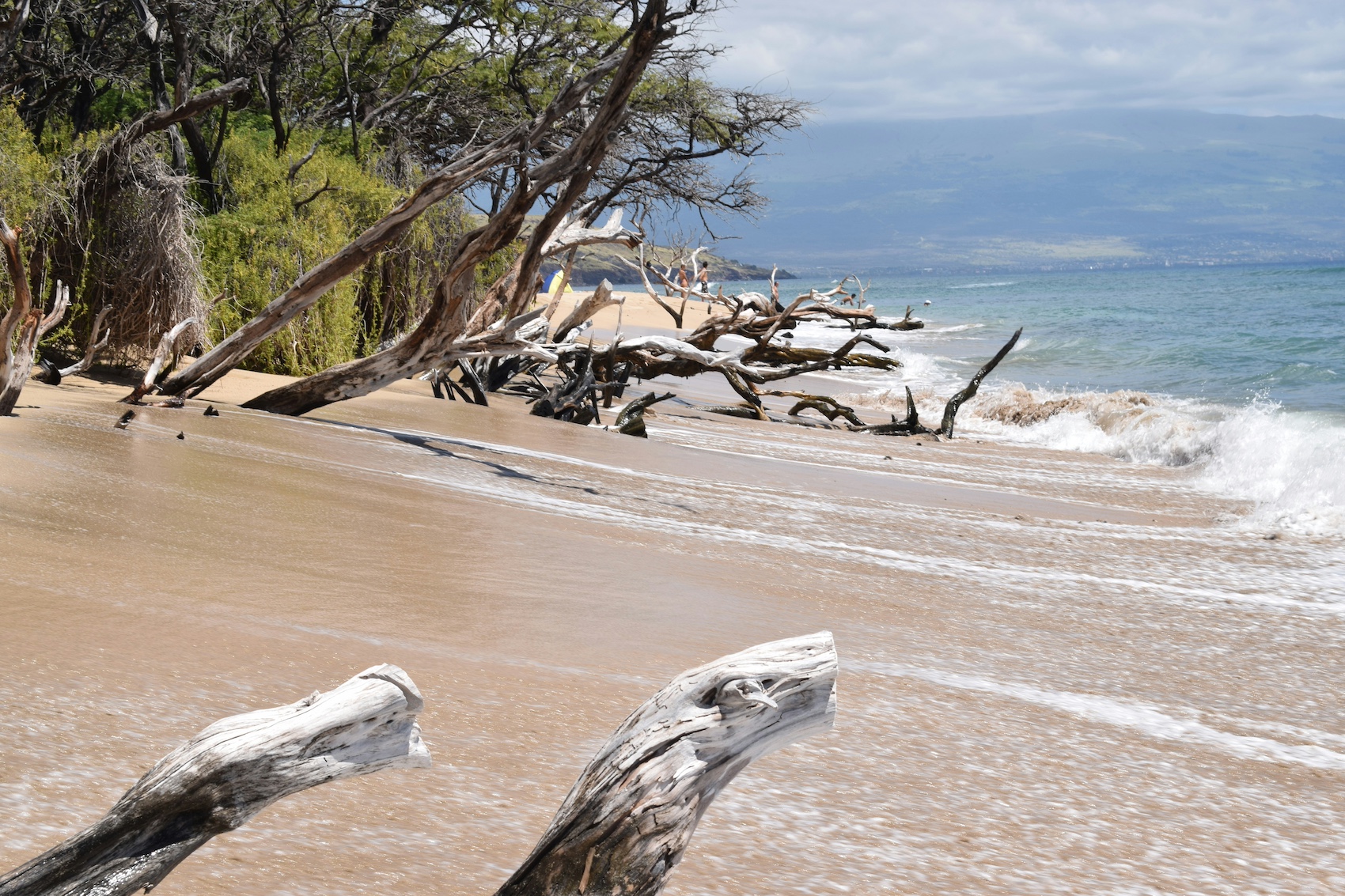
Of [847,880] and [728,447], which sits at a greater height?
[728,447]

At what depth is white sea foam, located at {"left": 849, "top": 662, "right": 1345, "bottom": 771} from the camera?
3.78 metres

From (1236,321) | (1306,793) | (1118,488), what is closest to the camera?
(1306,793)

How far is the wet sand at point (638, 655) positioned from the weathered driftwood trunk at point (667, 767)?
59 cm

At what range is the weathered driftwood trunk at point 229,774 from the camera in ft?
5.70

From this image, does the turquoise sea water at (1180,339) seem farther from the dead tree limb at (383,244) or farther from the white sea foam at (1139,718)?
the white sea foam at (1139,718)

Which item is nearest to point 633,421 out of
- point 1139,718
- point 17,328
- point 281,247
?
point 281,247

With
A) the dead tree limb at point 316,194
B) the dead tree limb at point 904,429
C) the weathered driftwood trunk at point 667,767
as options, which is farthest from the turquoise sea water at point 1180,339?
the weathered driftwood trunk at point 667,767

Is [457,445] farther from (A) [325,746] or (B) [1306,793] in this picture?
(A) [325,746]

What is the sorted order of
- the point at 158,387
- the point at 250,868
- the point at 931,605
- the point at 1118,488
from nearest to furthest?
the point at 250,868
the point at 931,605
the point at 158,387
the point at 1118,488

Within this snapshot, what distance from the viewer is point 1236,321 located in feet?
128

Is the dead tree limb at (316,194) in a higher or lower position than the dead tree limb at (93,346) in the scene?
higher

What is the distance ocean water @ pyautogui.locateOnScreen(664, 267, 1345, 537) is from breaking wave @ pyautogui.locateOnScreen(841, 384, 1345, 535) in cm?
2

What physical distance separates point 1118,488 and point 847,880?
363 inches

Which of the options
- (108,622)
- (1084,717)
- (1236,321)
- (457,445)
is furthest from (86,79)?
(1236,321)
